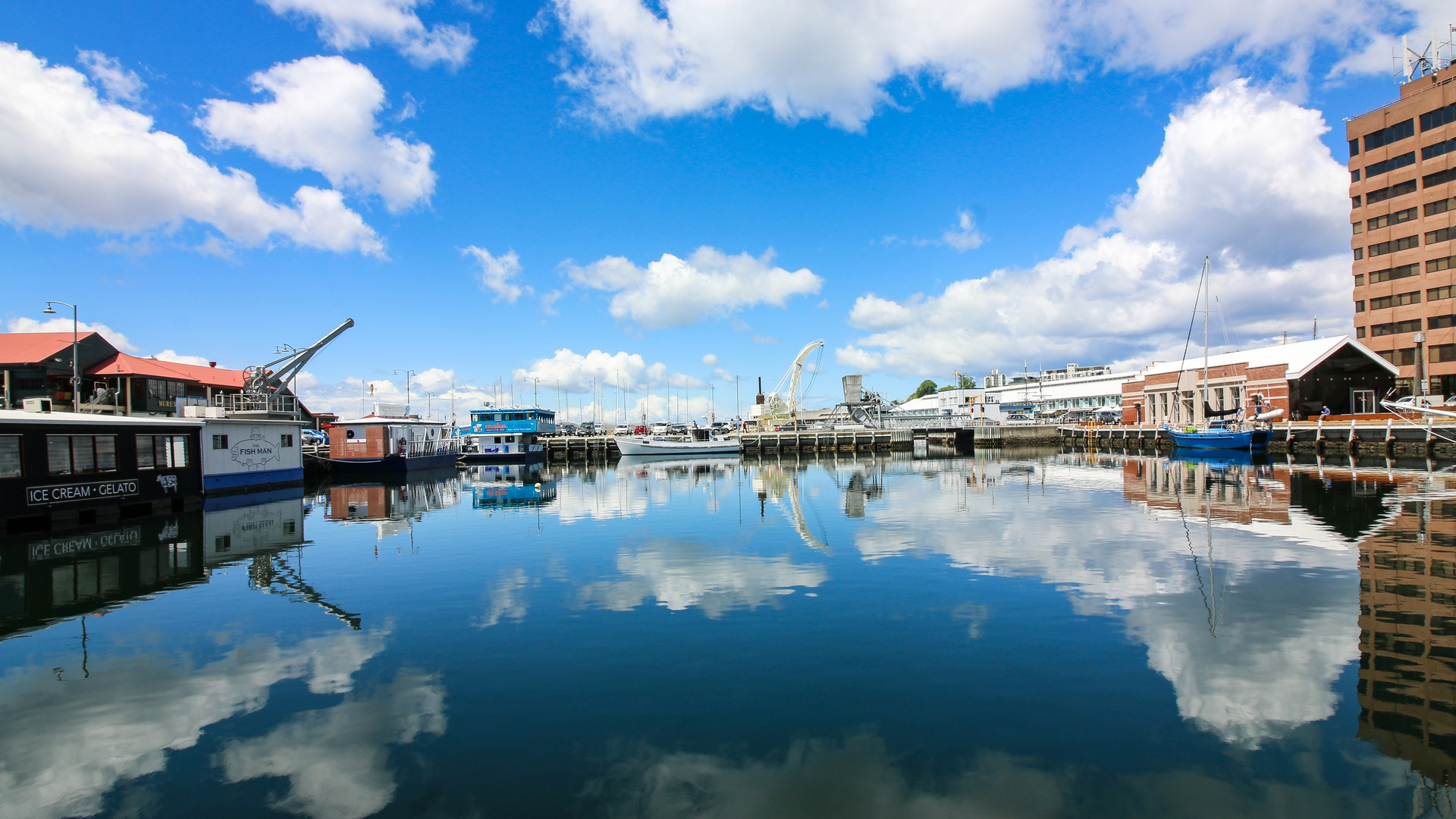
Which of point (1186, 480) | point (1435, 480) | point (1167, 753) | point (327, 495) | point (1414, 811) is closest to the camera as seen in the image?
point (1414, 811)

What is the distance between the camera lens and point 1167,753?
6.61 m

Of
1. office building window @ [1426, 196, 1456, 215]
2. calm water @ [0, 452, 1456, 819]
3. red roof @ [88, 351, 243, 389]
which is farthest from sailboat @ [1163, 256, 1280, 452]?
red roof @ [88, 351, 243, 389]

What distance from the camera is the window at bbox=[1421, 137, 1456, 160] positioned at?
57.2 m

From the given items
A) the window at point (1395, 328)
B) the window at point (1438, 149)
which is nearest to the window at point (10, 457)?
the window at point (1395, 328)

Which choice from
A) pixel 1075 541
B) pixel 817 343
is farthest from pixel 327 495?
pixel 817 343

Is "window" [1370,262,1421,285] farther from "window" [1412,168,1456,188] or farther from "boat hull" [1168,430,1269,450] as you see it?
"boat hull" [1168,430,1269,450]

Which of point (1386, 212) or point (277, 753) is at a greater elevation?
point (1386, 212)

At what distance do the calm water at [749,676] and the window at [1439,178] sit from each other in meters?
58.8

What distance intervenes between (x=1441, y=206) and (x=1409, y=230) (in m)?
2.59

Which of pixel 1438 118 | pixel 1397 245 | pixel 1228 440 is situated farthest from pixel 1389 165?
pixel 1228 440

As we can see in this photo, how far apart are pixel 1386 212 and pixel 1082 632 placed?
252 feet

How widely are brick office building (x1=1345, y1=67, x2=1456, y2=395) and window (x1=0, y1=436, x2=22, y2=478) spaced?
8351cm

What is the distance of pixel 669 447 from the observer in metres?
80.6

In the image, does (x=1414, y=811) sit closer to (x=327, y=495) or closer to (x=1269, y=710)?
(x=1269, y=710)
